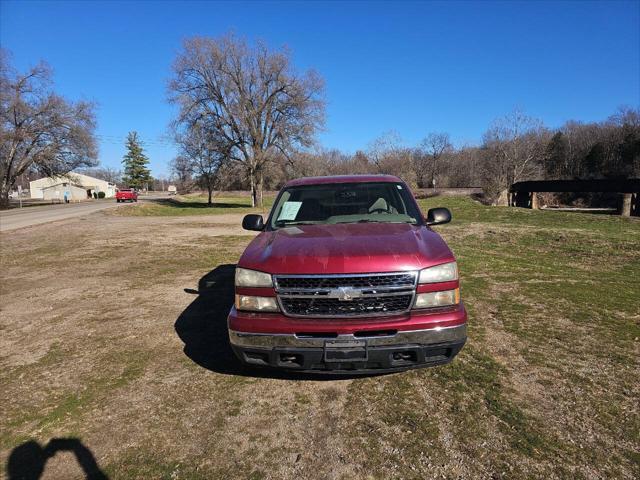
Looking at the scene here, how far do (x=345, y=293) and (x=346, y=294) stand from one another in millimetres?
10

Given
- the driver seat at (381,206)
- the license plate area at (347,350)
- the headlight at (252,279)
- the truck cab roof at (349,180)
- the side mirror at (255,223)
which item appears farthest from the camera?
the truck cab roof at (349,180)

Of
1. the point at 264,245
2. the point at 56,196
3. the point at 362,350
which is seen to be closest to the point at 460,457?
the point at 362,350

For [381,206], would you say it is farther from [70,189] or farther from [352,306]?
[70,189]

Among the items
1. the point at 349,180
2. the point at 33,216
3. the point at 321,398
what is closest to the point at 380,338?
the point at 321,398

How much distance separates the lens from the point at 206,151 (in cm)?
3678

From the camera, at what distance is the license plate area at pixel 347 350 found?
282 cm

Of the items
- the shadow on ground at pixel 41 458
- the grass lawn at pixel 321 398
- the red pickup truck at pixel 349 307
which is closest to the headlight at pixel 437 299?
the red pickup truck at pixel 349 307

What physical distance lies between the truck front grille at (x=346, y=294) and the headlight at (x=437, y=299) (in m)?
0.07

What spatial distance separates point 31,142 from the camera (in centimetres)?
4259

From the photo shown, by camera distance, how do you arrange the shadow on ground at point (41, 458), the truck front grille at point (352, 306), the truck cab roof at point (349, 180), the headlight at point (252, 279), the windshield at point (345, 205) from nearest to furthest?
1. the shadow on ground at point (41, 458)
2. the truck front grille at point (352, 306)
3. the headlight at point (252, 279)
4. the windshield at point (345, 205)
5. the truck cab roof at point (349, 180)

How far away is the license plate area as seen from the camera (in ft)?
9.24

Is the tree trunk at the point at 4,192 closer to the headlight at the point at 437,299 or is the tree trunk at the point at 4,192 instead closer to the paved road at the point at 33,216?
the paved road at the point at 33,216

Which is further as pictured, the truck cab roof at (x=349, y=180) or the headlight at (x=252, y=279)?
the truck cab roof at (x=349, y=180)

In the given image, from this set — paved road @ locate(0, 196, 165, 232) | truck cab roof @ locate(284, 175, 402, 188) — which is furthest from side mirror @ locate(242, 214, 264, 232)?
paved road @ locate(0, 196, 165, 232)
